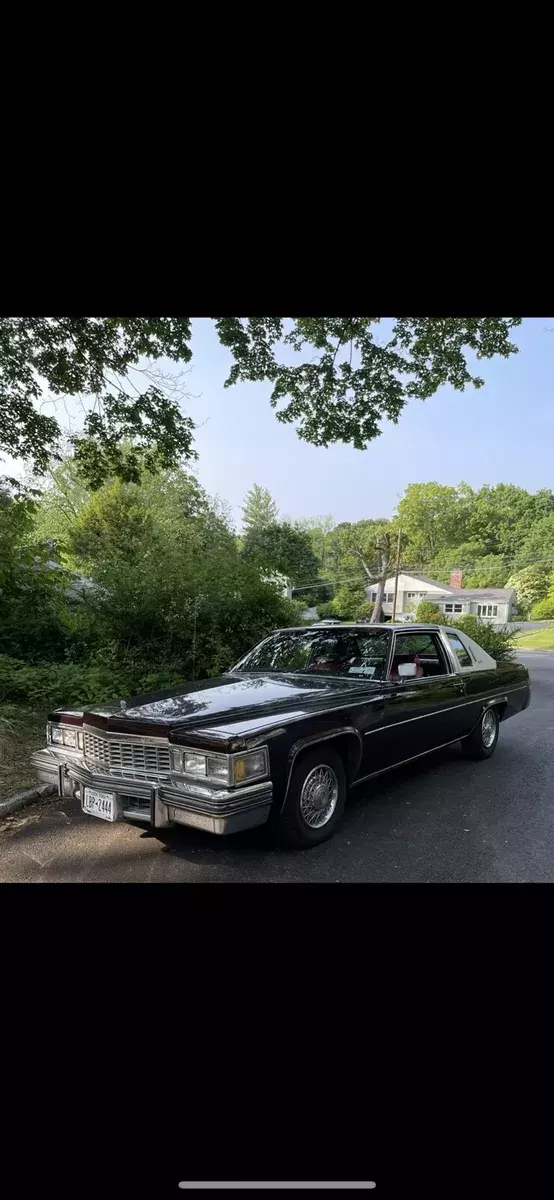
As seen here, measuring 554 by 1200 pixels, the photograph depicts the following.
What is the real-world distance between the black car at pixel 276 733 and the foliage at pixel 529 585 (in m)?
28.7

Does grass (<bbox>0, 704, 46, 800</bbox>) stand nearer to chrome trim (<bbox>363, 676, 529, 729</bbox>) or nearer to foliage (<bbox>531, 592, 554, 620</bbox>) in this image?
chrome trim (<bbox>363, 676, 529, 729</bbox>)

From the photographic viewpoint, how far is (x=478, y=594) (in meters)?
28.7

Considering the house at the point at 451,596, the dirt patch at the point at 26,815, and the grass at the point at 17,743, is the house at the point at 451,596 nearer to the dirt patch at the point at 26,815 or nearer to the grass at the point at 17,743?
the grass at the point at 17,743

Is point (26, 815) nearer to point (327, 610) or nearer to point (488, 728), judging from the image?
point (488, 728)

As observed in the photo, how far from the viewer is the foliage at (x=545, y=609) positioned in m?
29.3

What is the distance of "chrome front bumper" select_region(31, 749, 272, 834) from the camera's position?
2719 millimetres

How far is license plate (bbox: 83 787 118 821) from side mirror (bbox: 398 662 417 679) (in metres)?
2.24

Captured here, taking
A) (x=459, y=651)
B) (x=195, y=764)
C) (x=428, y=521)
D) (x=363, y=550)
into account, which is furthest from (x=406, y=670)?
(x=428, y=521)
